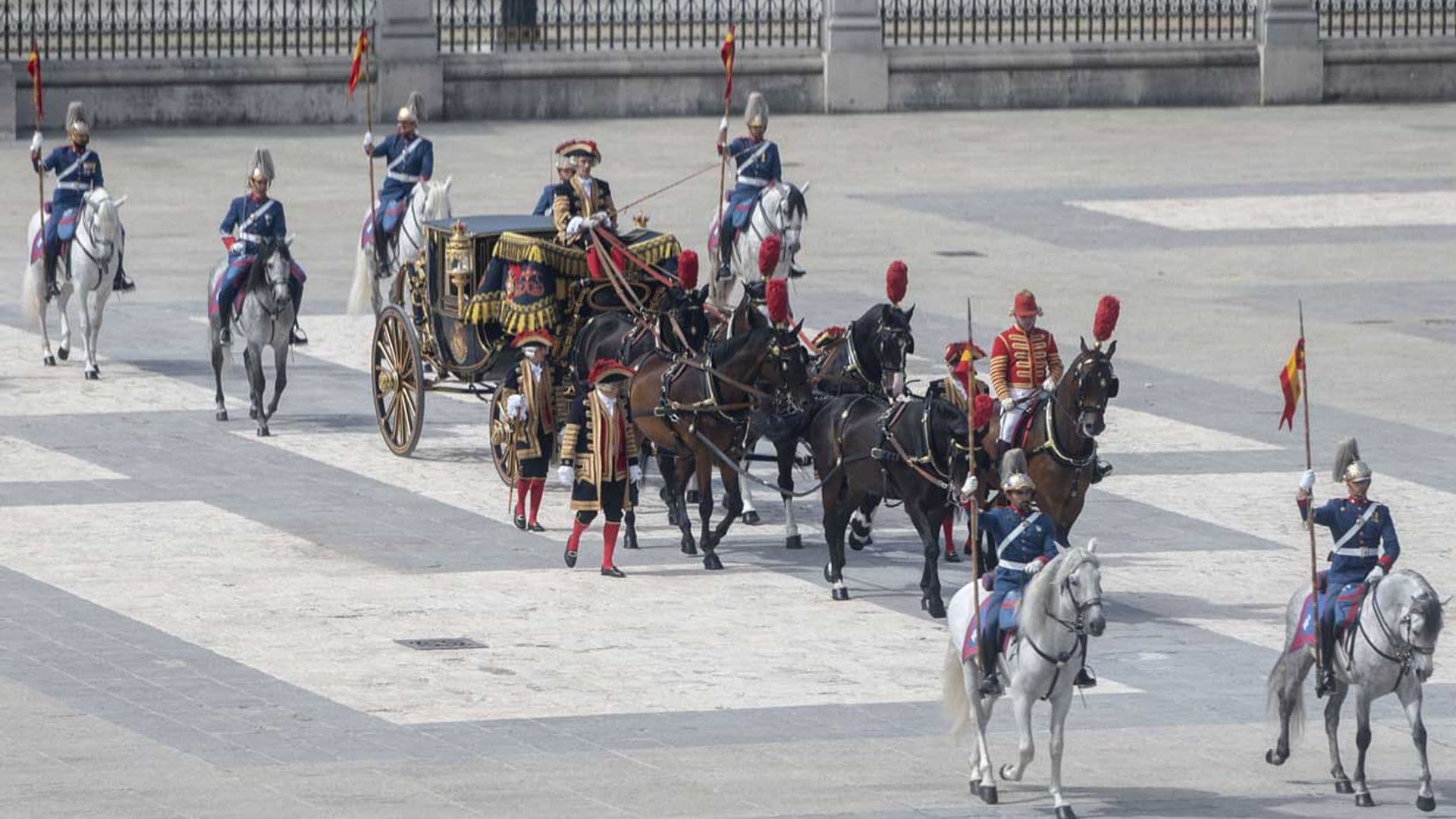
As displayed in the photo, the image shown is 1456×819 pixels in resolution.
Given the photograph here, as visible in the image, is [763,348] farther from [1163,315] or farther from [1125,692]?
[1163,315]

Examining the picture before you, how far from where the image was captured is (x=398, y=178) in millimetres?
29859

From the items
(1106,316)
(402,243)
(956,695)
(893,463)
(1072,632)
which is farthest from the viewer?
(402,243)

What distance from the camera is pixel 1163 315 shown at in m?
31.7

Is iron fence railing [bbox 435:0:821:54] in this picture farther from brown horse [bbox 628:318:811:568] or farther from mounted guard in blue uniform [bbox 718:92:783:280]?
brown horse [bbox 628:318:811:568]

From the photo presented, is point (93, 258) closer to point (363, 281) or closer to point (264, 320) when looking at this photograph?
point (363, 281)

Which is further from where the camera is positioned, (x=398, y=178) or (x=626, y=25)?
(x=626, y=25)

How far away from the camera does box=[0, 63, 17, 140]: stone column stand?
43.3 metres

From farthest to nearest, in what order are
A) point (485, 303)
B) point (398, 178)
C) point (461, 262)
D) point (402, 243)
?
point (398, 178)
point (402, 243)
point (461, 262)
point (485, 303)

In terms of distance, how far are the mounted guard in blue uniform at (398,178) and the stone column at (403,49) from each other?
52.2 feet

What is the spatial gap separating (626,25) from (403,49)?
332 centimetres

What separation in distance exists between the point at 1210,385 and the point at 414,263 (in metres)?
7.08

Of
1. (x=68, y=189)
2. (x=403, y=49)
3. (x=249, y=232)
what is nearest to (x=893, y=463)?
(x=249, y=232)

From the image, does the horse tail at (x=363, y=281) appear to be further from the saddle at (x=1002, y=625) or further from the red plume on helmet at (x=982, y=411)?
the saddle at (x=1002, y=625)

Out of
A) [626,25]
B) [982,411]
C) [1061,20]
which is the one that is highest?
[1061,20]
